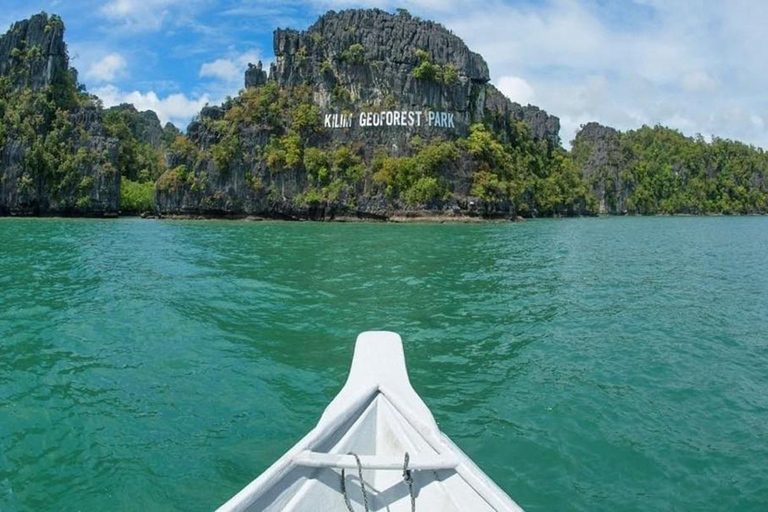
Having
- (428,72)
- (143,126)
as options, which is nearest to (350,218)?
(428,72)

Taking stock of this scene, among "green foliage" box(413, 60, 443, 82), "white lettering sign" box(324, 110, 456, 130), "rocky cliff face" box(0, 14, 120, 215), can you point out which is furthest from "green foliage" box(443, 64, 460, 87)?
"rocky cliff face" box(0, 14, 120, 215)

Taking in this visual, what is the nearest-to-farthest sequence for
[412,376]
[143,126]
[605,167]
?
[412,376] → [605,167] → [143,126]

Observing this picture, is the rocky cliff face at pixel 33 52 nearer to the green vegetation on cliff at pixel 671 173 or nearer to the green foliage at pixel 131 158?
the green foliage at pixel 131 158

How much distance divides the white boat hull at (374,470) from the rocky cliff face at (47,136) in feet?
263

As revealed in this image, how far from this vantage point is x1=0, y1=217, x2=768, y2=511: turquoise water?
578 cm

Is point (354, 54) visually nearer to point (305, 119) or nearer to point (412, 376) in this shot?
point (305, 119)

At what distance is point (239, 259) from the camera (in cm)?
2377

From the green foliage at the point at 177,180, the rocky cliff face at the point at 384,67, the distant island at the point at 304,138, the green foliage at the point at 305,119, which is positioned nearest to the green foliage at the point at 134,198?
the distant island at the point at 304,138

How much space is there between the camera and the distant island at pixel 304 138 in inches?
2844

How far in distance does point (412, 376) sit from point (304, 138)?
71889 millimetres

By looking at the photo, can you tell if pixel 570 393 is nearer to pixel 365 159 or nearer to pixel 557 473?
pixel 557 473

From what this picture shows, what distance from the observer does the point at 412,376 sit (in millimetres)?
8656

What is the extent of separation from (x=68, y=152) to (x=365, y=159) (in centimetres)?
4252

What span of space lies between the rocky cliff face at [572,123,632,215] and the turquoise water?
11593cm
